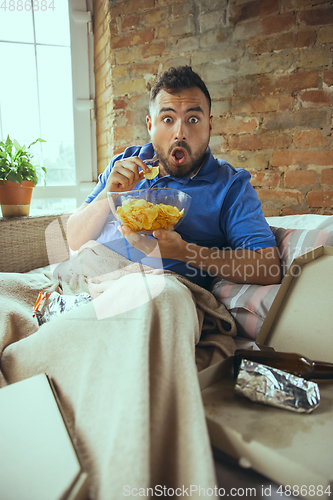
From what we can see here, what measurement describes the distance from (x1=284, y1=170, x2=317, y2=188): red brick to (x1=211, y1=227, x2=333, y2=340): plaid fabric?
0.59 m

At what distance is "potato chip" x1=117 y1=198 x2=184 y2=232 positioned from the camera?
0.77 m

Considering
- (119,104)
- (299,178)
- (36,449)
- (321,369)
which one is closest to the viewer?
(36,449)

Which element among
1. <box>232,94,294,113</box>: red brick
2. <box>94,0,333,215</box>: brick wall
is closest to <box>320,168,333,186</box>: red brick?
<box>94,0,333,215</box>: brick wall

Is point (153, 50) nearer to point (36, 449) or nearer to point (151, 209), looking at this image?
point (151, 209)

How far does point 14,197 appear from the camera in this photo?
63.0 inches

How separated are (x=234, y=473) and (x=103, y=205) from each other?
84 centimetres

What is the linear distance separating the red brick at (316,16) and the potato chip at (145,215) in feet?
4.09

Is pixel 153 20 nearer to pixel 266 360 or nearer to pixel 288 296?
pixel 288 296

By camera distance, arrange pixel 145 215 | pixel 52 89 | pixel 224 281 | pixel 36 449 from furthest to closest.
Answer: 1. pixel 52 89
2. pixel 224 281
3. pixel 145 215
4. pixel 36 449

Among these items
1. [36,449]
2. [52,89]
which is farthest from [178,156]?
[52,89]

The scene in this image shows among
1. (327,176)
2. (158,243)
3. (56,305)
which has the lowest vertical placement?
(56,305)

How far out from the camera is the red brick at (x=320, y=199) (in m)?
1.44

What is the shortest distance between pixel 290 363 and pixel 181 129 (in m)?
0.76

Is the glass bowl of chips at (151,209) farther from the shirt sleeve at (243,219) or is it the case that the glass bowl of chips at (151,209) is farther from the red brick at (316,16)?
the red brick at (316,16)
